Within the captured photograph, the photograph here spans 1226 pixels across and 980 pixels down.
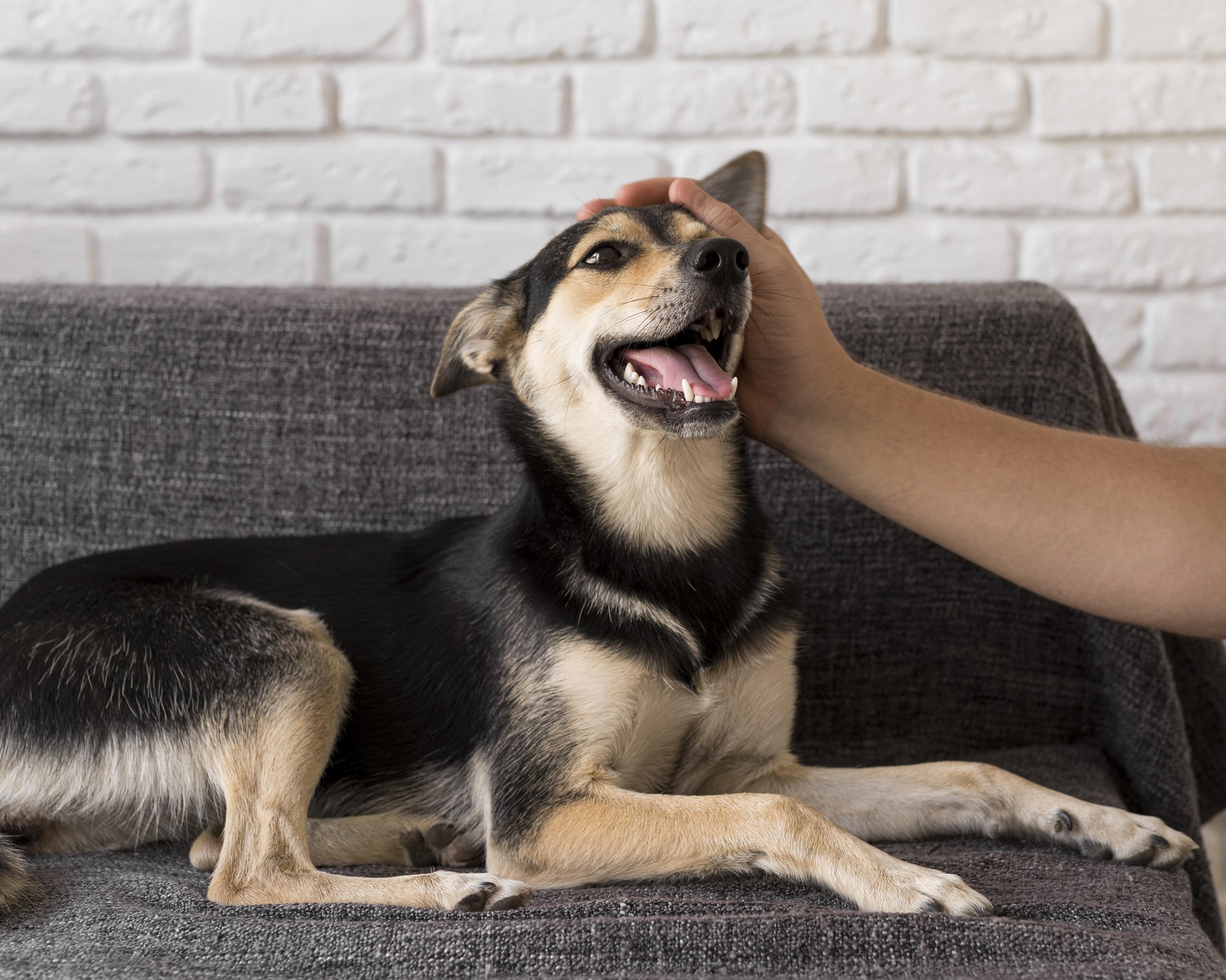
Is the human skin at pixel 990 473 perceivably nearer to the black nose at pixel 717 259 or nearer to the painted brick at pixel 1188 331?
the black nose at pixel 717 259

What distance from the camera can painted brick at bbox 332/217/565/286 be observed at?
2523 mm

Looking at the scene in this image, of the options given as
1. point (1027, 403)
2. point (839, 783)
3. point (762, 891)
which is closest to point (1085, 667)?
point (1027, 403)

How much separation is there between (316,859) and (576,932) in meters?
0.58

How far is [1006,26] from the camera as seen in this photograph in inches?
94.6

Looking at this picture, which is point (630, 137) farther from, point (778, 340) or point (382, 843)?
point (382, 843)

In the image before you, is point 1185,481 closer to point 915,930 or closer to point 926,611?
point 926,611

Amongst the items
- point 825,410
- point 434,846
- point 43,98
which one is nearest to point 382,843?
point 434,846

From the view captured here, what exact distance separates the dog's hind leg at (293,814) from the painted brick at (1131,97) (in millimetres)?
1941

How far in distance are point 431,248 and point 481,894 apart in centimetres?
159

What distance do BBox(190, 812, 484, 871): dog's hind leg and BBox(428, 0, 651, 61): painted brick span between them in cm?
165

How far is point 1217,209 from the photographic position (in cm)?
245

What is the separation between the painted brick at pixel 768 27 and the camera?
241 cm

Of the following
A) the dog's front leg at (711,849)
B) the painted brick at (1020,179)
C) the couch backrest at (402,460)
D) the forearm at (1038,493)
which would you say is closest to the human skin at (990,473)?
the forearm at (1038,493)

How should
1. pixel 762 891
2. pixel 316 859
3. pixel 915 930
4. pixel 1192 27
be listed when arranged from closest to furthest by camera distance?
pixel 915 930 < pixel 762 891 < pixel 316 859 < pixel 1192 27
